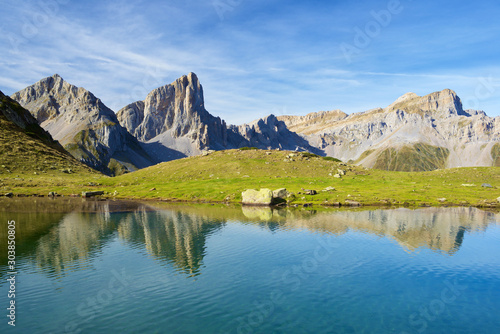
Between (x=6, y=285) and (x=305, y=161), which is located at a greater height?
(x=305, y=161)

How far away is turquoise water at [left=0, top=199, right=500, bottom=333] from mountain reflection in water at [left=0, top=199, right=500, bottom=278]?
14.5 inches

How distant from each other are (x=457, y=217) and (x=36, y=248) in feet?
282

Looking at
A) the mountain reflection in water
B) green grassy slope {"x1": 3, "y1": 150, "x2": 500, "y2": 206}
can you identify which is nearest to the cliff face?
green grassy slope {"x1": 3, "y1": 150, "x2": 500, "y2": 206}

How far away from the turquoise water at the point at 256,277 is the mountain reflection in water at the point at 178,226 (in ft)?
1.21

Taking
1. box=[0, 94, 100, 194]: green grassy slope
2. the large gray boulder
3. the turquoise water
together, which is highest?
box=[0, 94, 100, 194]: green grassy slope

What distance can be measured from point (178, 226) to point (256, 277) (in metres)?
31.7

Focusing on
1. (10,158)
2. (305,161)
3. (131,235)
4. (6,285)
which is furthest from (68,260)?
(10,158)

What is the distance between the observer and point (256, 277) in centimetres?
3350

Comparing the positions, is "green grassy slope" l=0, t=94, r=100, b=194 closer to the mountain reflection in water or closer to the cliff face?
the cliff face

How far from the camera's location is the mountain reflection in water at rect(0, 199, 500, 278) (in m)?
42.5

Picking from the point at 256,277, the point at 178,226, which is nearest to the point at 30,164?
the point at 178,226

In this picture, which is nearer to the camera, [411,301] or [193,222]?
[411,301]

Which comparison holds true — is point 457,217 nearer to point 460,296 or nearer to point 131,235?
point 460,296

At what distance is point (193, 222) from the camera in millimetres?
65688
